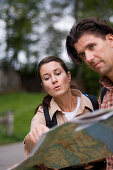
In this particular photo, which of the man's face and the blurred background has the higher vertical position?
the blurred background

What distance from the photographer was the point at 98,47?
1754 mm

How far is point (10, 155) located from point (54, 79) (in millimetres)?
5832

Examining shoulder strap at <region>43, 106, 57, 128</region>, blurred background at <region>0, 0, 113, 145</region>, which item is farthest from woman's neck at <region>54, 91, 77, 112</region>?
blurred background at <region>0, 0, 113, 145</region>

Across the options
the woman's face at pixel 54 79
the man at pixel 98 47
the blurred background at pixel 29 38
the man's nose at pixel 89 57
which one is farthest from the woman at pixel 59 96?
the blurred background at pixel 29 38

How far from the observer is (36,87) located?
3234 centimetres

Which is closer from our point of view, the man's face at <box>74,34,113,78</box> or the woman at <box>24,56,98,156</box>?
Result: the man's face at <box>74,34,113,78</box>

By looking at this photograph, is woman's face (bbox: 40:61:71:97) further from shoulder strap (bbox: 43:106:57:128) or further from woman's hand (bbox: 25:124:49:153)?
woman's hand (bbox: 25:124:49:153)

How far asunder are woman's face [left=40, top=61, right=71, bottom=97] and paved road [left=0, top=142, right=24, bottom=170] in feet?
14.2

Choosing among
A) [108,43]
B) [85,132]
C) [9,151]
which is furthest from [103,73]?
[9,151]

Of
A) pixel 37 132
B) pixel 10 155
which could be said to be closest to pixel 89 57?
pixel 37 132

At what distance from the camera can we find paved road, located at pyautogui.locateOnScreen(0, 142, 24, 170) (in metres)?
6.85

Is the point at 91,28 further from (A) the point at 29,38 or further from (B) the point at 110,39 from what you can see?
(A) the point at 29,38

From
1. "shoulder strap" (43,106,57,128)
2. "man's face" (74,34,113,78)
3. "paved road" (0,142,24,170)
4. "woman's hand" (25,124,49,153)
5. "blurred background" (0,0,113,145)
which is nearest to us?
"woman's hand" (25,124,49,153)

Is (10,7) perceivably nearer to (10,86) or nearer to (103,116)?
(10,86)
